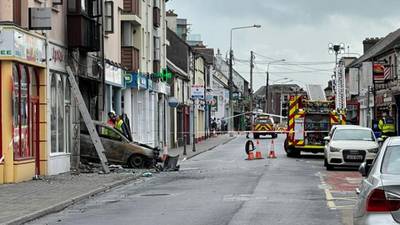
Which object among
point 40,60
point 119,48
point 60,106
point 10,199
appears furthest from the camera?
point 119,48

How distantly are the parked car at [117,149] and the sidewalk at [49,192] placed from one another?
182 centimetres

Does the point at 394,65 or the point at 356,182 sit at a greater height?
the point at 394,65

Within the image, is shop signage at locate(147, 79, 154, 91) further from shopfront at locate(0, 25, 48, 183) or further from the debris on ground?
shopfront at locate(0, 25, 48, 183)

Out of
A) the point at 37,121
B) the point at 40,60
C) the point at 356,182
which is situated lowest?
the point at 356,182

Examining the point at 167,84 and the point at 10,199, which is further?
the point at 167,84

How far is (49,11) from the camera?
1997 cm

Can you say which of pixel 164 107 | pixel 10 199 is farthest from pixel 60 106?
pixel 164 107

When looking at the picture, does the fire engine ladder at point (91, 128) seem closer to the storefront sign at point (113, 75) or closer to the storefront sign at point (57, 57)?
the storefront sign at point (57, 57)

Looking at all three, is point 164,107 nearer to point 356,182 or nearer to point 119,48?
point 119,48

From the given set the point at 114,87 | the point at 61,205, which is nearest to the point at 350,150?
the point at 114,87

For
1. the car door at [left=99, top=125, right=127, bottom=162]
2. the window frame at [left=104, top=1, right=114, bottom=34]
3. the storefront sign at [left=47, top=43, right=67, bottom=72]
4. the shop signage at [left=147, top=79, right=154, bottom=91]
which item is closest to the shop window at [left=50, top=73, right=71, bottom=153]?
the storefront sign at [left=47, top=43, right=67, bottom=72]

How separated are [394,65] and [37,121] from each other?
28182 mm

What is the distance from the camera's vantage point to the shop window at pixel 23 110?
19797 mm

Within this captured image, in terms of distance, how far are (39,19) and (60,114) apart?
15.4 feet
